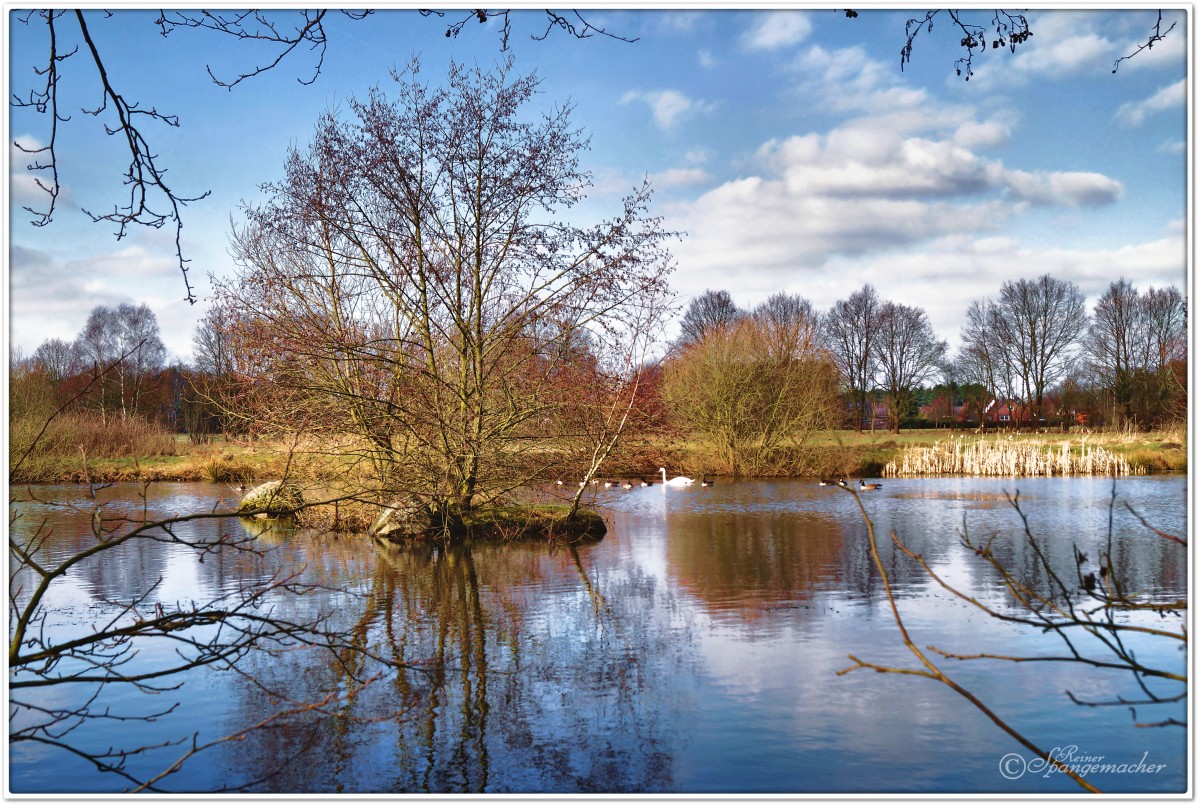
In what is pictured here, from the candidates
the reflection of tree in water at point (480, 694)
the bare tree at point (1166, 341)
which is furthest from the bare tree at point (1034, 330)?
the reflection of tree in water at point (480, 694)

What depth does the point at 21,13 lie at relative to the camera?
13.4 feet

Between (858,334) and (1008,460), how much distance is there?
31.3 feet

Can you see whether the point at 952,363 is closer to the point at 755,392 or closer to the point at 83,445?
the point at 755,392

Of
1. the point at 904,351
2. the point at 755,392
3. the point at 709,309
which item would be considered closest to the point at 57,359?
the point at 755,392

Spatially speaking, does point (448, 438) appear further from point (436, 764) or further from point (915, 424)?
point (915, 424)

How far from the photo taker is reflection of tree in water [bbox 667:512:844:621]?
8578mm

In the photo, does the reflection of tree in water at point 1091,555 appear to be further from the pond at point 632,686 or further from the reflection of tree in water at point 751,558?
the reflection of tree in water at point 751,558

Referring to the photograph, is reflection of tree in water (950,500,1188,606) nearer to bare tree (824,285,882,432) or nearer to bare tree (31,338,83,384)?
bare tree (31,338,83,384)

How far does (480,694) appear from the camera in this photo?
556 centimetres

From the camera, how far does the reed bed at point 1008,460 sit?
835 inches
